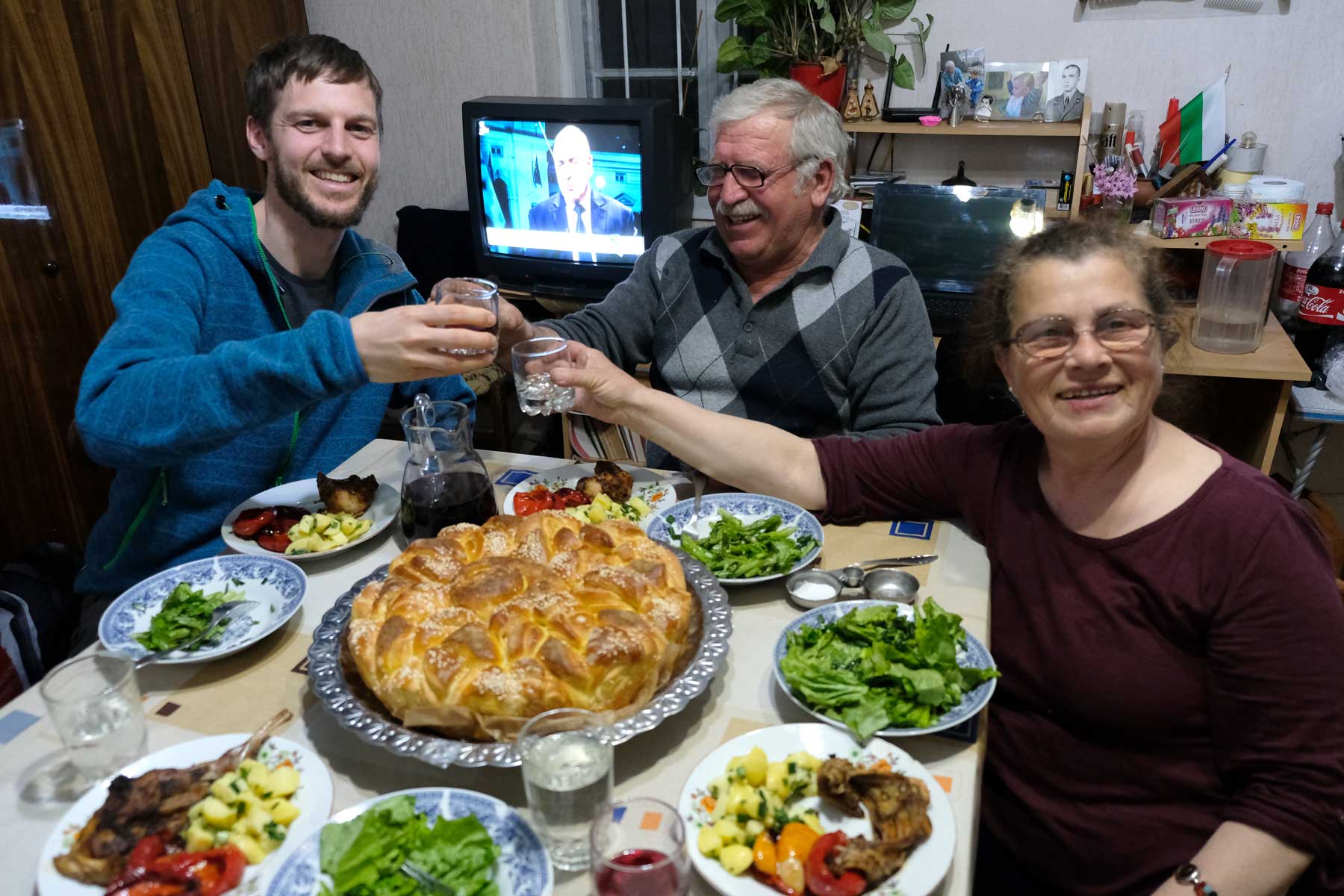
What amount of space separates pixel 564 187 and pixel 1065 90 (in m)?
1.96

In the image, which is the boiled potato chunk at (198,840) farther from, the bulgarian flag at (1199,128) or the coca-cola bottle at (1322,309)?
the bulgarian flag at (1199,128)

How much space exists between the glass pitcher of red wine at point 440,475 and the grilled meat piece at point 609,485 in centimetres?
23

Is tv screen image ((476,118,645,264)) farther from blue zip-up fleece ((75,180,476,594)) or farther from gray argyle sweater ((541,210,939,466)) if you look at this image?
blue zip-up fleece ((75,180,476,594))

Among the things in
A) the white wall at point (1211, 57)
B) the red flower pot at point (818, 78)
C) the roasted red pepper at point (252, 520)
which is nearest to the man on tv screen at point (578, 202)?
the red flower pot at point (818, 78)

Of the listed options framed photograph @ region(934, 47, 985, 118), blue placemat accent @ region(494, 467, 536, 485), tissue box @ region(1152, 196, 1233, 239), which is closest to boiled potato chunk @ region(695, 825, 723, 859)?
blue placemat accent @ region(494, 467, 536, 485)

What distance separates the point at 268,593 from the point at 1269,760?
1451 millimetres

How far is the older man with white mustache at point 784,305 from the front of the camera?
2219 mm

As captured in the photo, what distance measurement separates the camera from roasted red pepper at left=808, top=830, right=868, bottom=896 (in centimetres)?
93

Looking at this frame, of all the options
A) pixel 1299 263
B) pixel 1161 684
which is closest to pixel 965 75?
pixel 1299 263

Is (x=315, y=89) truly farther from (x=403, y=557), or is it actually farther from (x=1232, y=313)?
(x=1232, y=313)

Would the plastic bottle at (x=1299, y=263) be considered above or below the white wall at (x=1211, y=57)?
below

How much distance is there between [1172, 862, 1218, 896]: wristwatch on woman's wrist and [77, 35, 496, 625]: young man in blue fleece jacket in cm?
125

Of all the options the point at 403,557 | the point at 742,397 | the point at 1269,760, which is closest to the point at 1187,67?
the point at 742,397

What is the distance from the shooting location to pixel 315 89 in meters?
1.99
